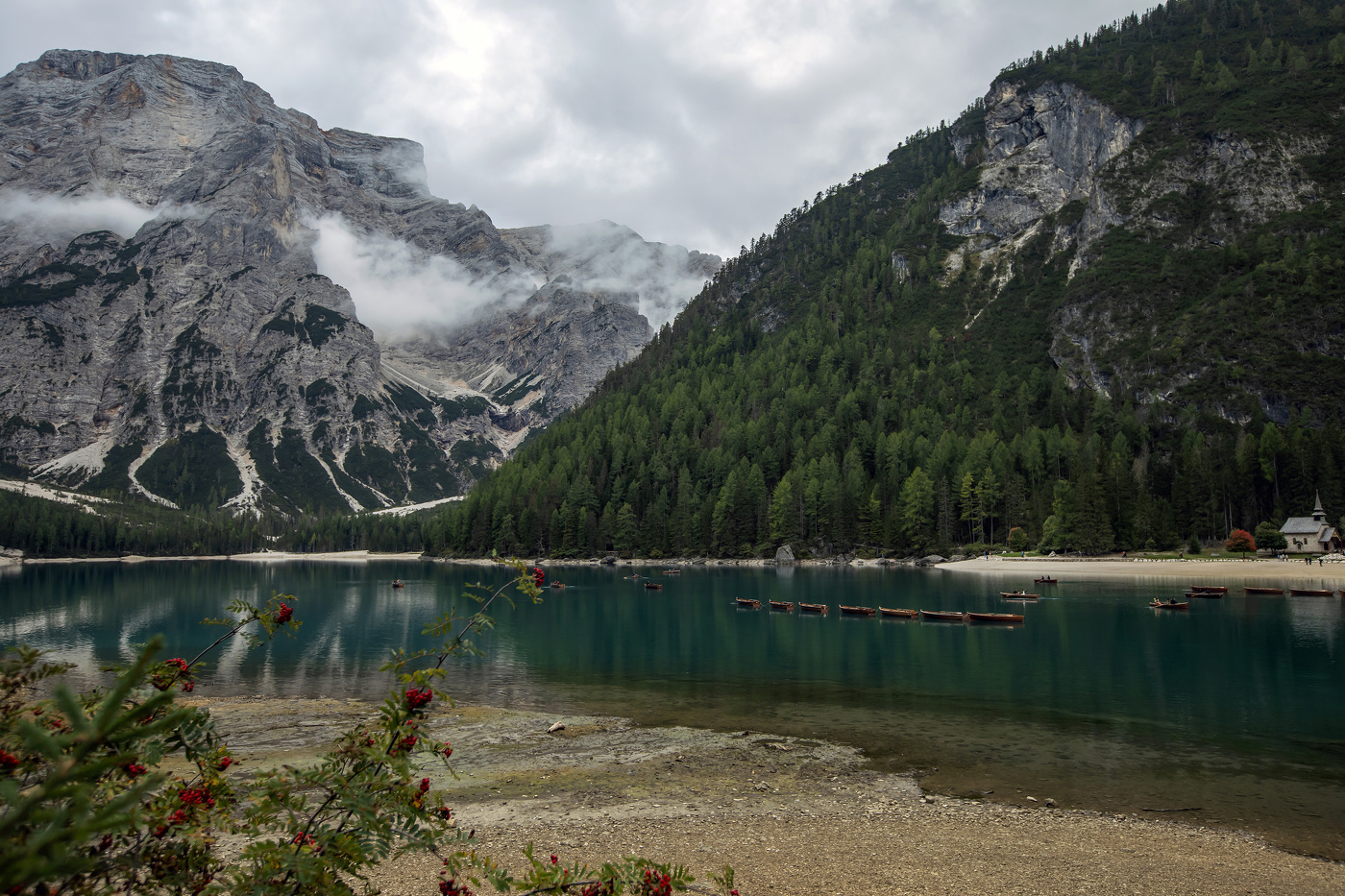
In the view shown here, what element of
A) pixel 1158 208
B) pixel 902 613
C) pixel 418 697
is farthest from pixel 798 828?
pixel 1158 208

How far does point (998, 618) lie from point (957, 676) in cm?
2083

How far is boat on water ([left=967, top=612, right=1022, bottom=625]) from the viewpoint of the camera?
176 ft

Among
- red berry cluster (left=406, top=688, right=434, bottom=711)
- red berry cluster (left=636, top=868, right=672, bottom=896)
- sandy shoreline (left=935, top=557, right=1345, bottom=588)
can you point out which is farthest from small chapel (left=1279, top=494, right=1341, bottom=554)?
red berry cluster (left=406, top=688, right=434, bottom=711)

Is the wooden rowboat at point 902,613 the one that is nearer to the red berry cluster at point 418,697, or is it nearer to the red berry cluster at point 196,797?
the red berry cluster at point 418,697

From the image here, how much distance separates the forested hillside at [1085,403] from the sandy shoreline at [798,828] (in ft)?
330

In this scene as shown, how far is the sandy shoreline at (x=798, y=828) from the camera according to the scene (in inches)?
553

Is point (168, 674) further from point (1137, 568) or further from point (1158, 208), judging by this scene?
point (1158, 208)

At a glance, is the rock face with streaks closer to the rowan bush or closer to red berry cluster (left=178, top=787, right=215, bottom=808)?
the rowan bush

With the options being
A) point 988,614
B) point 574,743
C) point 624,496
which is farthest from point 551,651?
point 624,496

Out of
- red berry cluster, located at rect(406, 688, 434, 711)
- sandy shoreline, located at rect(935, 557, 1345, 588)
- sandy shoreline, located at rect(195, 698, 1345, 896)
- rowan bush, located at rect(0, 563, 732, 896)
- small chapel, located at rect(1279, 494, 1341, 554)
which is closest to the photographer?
rowan bush, located at rect(0, 563, 732, 896)

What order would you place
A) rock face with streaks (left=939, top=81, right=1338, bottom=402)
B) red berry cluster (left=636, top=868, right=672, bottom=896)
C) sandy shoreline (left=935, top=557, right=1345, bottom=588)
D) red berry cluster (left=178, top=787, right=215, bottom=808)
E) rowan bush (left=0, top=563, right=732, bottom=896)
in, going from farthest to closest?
1. rock face with streaks (left=939, top=81, right=1338, bottom=402)
2. sandy shoreline (left=935, top=557, right=1345, bottom=588)
3. red berry cluster (left=178, top=787, right=215, bottom=808)
4. red berry cluster (left=636, top=868, right=672, bottom=896)
5. rowan bush (left=0, top=563, right=732, bottom=896)

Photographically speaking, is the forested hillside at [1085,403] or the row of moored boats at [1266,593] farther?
the forested hillside at [1085,403]

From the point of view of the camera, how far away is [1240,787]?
19.6 meters

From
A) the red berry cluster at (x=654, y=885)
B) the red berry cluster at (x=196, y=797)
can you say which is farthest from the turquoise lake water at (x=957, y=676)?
the red berry cluster at (x=196, y=797)
